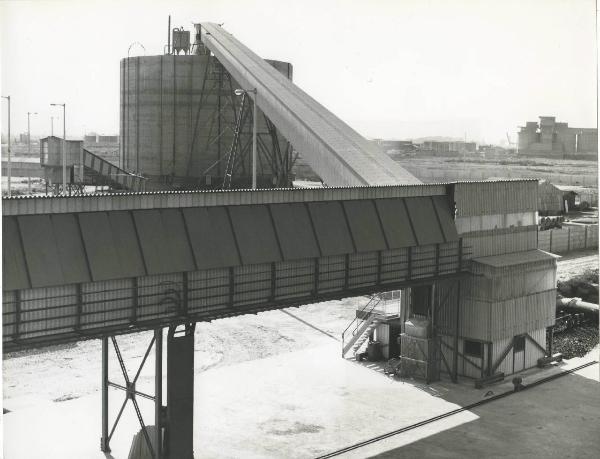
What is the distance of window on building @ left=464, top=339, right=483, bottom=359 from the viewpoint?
33.0 metres

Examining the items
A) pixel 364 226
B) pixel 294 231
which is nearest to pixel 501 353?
pixel 364 226

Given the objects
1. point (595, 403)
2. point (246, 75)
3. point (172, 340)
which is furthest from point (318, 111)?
point (172, 340)

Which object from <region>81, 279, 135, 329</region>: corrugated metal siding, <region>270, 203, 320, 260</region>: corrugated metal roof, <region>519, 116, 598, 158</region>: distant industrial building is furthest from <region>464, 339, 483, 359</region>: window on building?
<region>519, 116, 598, 158</region>: distant industrial building

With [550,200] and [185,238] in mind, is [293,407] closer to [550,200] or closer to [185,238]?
[185,238]

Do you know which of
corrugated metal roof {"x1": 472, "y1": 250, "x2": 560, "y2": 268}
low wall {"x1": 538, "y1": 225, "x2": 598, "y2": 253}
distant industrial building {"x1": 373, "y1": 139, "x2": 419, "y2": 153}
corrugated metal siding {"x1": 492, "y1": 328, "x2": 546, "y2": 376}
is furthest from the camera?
distant industrial building {"x1": 373, "y1": 139, "x2": 419, "y2": 153}

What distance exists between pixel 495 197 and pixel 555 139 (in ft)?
504

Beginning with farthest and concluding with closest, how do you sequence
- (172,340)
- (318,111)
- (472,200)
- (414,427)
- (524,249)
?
(318,111) < (524,249) < (472,200) < (414,427) < (172,340)

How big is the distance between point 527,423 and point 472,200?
→ 31.2 feet

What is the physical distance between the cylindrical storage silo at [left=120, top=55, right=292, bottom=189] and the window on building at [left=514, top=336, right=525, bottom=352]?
26043 millimetres

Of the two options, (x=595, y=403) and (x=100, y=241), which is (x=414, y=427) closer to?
(x=595, y=403)

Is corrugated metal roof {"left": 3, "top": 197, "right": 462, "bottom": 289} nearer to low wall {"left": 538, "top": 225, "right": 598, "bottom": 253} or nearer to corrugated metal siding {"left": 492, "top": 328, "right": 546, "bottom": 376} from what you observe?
corrugated metal siding {"left": 492, "top": 328, "right": 546, "bottom": 376}

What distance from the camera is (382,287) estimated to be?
93.5 ft

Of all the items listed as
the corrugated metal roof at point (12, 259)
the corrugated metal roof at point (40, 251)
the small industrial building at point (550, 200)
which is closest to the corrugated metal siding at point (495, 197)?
the corrugated metal roof at point (40, 251)

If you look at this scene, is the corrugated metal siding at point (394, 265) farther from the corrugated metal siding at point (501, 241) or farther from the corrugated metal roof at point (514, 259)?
the corrugated metal roof at point (514, 259)
